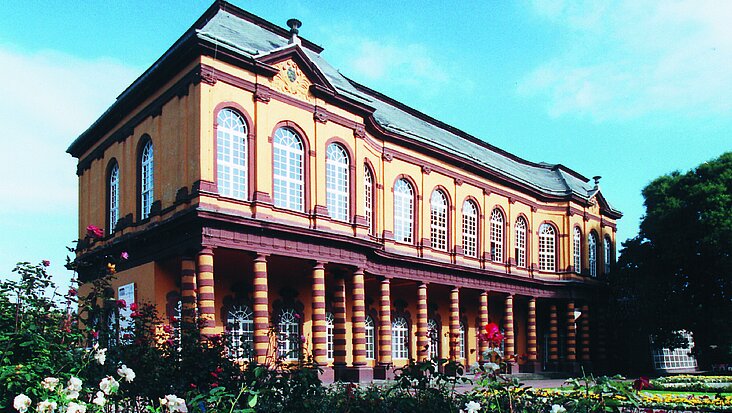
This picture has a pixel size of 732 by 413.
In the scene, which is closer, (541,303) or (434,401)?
(434,401)

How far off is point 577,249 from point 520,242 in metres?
4.61

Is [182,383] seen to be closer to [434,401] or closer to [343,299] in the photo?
[434,401]

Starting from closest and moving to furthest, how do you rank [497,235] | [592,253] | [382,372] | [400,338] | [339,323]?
1. [339,323]
2. [382,372]
3. [400,338]
4. [497,235]
5. [592,253]

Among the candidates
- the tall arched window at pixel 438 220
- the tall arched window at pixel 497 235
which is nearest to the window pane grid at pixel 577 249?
the tall arched window at pixel 497 235

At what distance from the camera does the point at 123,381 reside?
766 cm

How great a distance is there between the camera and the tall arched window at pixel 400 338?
2936 cm

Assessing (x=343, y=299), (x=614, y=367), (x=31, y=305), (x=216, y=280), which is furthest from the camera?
(x=614, y=367)

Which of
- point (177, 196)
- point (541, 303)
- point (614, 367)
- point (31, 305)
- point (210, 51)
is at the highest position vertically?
point (210, 51)

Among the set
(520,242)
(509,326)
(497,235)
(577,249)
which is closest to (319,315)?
(509,326)

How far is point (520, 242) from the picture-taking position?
35.6m

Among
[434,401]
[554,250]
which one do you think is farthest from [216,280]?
[554,250]

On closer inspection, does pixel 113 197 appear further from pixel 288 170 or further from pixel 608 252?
pixel 608 252

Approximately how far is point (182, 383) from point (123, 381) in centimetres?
78

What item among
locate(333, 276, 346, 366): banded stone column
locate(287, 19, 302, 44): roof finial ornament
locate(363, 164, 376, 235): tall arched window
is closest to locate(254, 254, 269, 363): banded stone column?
locate(333, 276, 346, 366): banded stone column
